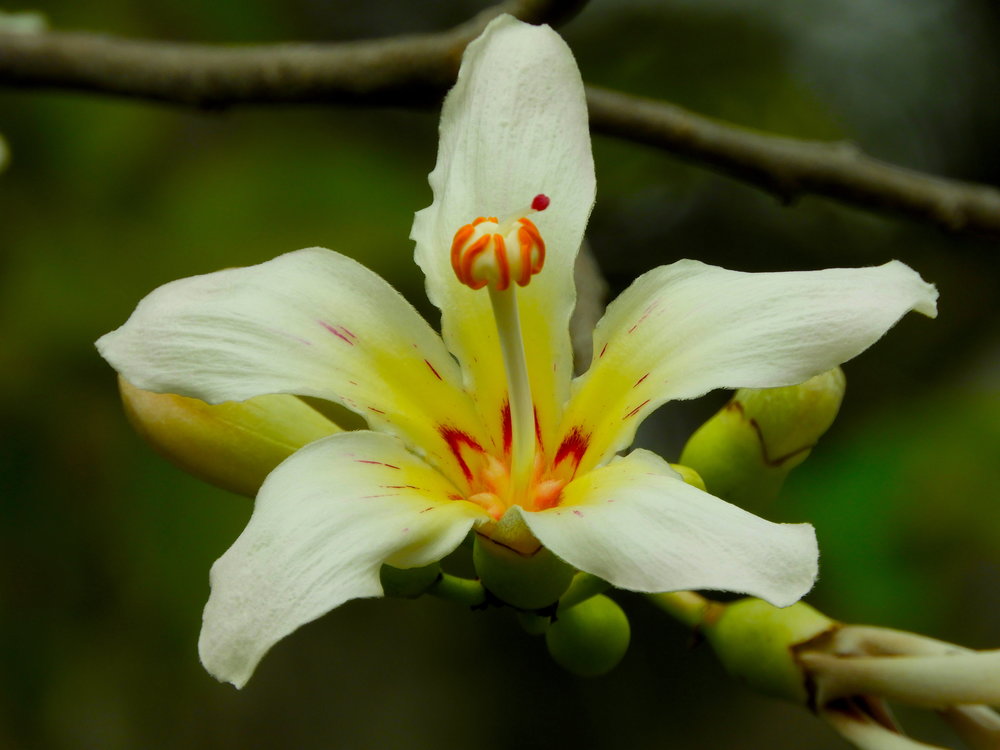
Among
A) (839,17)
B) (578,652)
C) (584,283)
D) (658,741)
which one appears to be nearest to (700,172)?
(839,17)

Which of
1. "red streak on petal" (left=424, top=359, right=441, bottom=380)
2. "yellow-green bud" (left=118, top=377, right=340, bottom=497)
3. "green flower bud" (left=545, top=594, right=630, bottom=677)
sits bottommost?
"green flower bud" (left=545, top=594, right=630, bottom=677)

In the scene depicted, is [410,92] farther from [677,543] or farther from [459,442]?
[677,543]

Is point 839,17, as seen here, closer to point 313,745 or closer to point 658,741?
point 658,741

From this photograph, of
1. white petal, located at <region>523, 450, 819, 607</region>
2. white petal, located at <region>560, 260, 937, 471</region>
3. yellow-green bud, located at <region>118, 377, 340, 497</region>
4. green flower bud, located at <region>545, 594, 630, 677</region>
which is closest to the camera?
white petal, located at <region>523, 450, 819, 607</region>

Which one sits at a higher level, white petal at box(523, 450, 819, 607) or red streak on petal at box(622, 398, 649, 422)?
red streak on petal at box(622, 398, 649, 422)

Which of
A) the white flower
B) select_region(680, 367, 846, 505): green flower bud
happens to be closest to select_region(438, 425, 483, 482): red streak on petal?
the white flower

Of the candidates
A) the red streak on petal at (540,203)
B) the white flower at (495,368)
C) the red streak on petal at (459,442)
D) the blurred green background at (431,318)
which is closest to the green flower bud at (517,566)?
the white flower at (495,368)

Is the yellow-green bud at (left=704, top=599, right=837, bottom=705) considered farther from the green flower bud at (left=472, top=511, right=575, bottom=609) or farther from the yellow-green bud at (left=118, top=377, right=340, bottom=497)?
the yellow-green bud at (left=118, top=377, right=340, bottom=497)
